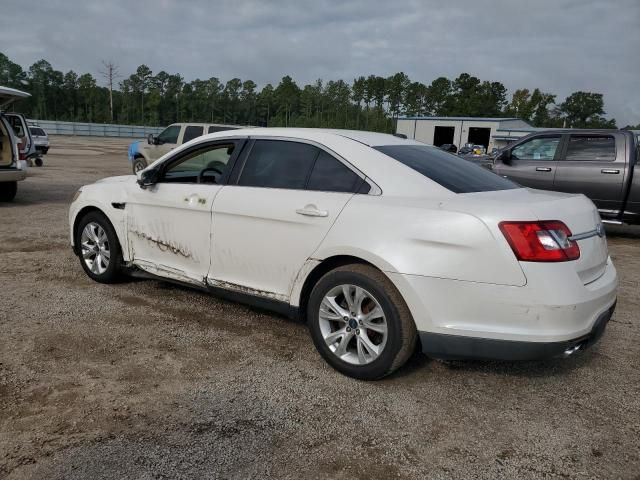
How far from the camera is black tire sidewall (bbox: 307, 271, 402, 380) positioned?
3.15 metres

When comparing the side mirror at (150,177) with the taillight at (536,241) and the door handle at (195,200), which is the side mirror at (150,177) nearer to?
the door handle at (195,200)


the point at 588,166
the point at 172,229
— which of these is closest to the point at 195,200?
the point at 172,229

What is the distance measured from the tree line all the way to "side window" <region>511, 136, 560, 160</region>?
74261 mm

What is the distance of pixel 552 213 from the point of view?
3.04 meters

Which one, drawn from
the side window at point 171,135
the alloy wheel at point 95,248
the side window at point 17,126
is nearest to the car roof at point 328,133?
the alloy wheel at point 95,248

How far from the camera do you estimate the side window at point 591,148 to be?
28.8ft

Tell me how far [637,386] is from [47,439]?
3.54 m

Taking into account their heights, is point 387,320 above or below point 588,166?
below

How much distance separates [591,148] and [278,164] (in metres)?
7.09

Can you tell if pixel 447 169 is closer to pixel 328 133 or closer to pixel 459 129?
pixel 328 133

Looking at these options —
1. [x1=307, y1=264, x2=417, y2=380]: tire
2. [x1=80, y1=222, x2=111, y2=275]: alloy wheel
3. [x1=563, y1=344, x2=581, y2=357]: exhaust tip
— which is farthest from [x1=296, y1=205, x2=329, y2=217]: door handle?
[x1=80, y1=222, x2=111, y2=275]: alloy wheel

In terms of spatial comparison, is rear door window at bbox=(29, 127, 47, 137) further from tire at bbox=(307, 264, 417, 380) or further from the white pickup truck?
tire at bbox=(307, 264, 417, 380)

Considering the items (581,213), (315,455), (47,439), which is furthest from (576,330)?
(47,439)

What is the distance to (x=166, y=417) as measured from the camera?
9.54ft
